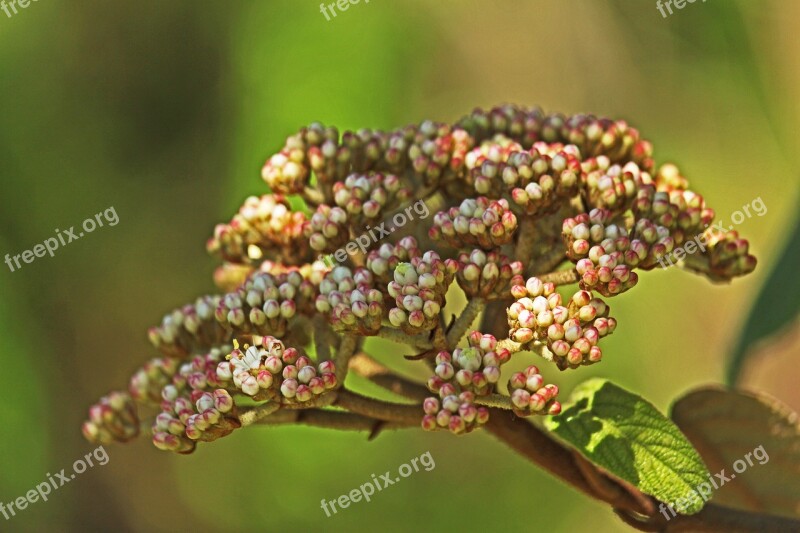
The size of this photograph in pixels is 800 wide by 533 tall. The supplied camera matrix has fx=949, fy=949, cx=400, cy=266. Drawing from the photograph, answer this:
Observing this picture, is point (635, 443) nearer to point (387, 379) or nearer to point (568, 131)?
point (387, 379)

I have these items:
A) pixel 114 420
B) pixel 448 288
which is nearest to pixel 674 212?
pixel 448 288

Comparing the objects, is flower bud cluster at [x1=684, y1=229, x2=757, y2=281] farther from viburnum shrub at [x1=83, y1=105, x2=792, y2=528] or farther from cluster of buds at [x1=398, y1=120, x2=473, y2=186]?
cluster of buds at [x1=398, y1=120, x2=473, y2=186]

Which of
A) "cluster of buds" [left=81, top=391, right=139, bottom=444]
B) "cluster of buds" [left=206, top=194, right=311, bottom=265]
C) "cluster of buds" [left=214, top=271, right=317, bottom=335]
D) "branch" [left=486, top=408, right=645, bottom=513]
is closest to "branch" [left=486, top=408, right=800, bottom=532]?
"branch" [left=486, top=408, right=645, bottom=513]

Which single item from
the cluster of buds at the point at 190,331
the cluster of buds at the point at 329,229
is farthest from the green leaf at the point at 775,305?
the cluster of buds at the point at 190,331

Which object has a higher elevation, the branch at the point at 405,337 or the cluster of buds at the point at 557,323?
the branch at the point at 405,337

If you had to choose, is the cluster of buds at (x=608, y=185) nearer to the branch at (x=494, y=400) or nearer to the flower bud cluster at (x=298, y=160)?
the branch at (x=494, y=400)

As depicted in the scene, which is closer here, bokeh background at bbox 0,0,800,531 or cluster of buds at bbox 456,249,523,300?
cluster of buds at bbox 456,249,523,300
